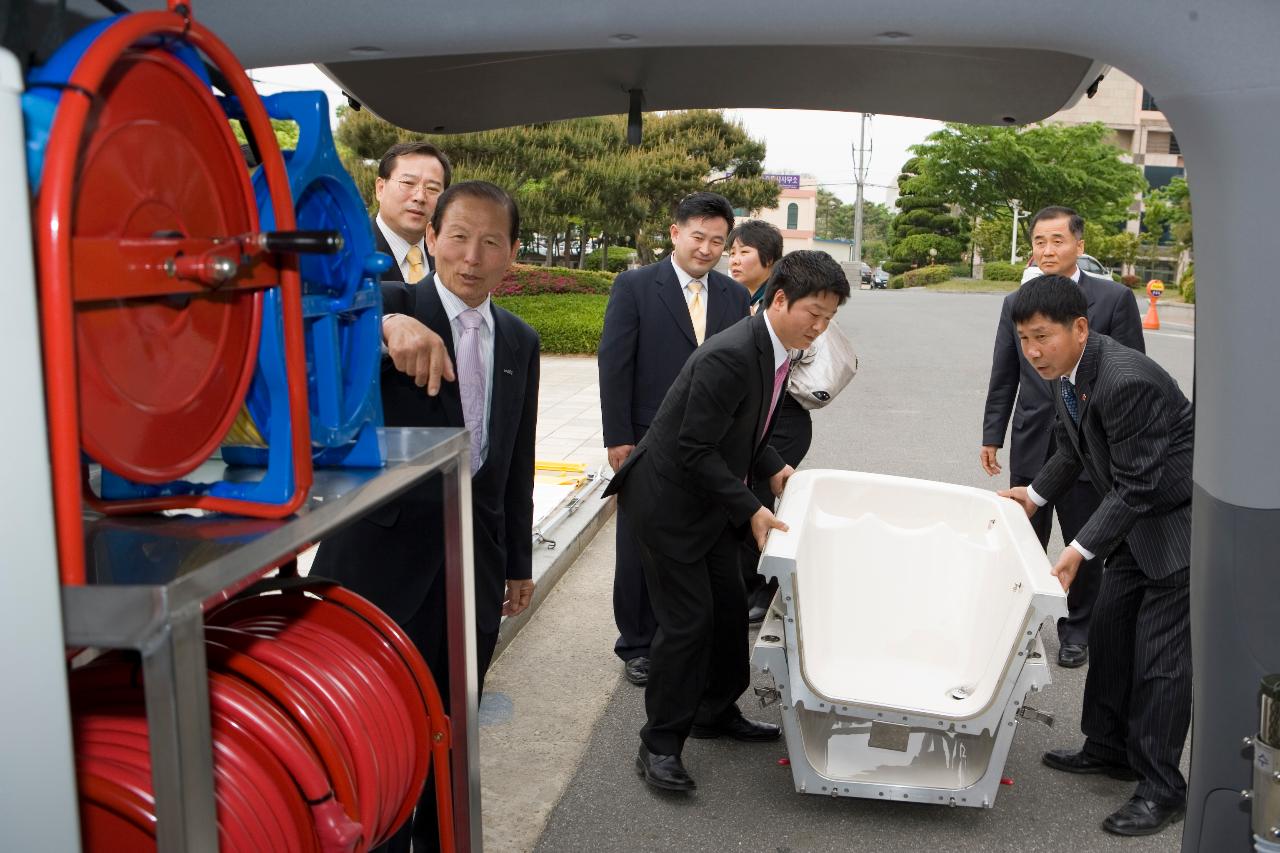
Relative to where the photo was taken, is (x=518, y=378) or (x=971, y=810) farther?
(x=971, y=810)

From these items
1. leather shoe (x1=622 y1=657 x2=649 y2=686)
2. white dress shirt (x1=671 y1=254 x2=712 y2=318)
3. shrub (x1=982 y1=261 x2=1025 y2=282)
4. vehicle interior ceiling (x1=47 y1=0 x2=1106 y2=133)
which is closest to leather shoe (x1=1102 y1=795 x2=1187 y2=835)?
leather shoe (x1=622 y1=657 x2=649 y2=686)

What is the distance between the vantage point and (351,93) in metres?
2.51

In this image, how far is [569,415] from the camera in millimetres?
11156

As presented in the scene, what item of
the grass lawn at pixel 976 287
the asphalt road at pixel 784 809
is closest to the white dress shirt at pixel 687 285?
the asphalt road at pixel 784 809

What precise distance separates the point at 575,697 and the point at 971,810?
1.64 metres

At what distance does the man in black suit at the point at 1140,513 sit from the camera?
3.44 m

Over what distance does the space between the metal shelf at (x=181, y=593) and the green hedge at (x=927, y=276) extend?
188ft

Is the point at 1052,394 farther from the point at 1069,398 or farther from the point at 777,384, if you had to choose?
the point at 777,384

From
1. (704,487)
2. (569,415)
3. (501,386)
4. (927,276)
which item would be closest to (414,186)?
(501,386)

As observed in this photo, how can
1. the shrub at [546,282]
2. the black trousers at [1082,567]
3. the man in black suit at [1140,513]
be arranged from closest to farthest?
the man in black suit at [1140,513] → the black trousers at [1082,567] → the shrub at [546,282]

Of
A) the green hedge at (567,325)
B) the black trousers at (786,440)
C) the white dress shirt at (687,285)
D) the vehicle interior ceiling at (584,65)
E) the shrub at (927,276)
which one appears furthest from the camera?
the shrub at (927,276)

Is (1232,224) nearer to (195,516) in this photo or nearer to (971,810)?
(195,516)

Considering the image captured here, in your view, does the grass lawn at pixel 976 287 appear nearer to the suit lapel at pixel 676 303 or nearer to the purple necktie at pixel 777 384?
the suit lapel at pixel 676 303

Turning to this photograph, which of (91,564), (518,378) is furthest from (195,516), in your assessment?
(518,378)
